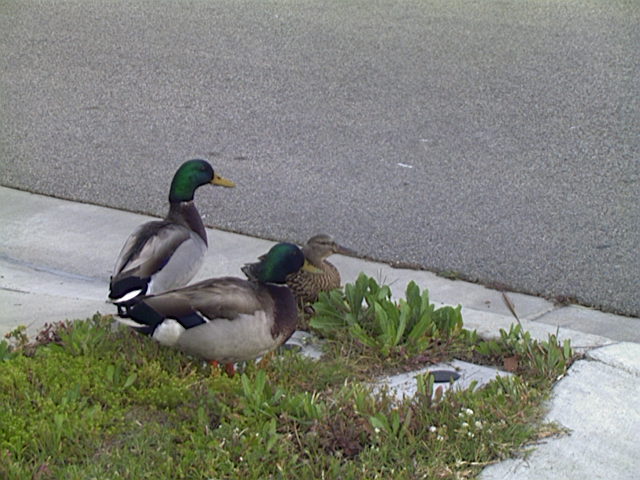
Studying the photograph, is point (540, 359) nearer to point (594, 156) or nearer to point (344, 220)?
point (344, 220)

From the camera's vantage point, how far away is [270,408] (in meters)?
3.94

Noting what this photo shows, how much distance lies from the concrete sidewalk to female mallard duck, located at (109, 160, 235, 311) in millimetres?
384

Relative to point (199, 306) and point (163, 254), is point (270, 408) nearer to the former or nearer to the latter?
point (199, 306)

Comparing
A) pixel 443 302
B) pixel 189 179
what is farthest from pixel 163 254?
pixel 443 302

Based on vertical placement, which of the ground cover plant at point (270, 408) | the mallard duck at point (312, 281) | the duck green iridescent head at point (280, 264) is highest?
the duck green iridescent head at point (280, 264)

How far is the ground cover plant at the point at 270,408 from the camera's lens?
12.0 feet

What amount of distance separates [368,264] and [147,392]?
2.20 meters

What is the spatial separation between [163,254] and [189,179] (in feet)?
2.21

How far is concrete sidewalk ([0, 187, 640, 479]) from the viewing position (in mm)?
3826

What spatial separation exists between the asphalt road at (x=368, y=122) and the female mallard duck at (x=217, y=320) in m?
1.89

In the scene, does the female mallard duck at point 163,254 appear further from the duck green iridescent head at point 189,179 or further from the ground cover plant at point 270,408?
the ground cover plant at point 270,408

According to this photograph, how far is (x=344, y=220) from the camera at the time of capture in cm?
674

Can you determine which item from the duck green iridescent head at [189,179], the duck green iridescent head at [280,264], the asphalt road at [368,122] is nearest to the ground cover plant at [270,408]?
the duck green iridescent head at [280,264]

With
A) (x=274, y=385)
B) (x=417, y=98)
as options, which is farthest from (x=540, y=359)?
(x=417, y=98)
